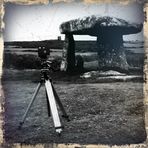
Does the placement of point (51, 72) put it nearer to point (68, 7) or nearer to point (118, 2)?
point (68, 7)

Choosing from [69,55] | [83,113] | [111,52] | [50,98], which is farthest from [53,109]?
[111,52]

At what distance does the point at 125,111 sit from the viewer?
9.15ft

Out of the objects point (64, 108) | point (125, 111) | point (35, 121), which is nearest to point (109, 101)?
point (125, 111)

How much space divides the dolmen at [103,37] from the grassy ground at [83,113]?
5.3 inches

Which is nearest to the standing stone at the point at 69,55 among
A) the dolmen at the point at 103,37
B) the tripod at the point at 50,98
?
the dolmen at the point at 103,37

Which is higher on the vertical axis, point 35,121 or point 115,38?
point 115,38

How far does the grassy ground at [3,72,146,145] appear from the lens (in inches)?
109

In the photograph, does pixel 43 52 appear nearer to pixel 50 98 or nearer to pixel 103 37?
pixel 50 98

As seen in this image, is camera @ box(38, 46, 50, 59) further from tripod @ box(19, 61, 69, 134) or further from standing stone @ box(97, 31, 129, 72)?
standing stone @ box(97, 31, 129, 72)

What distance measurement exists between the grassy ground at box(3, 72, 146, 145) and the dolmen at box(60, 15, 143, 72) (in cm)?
13

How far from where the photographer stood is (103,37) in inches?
112

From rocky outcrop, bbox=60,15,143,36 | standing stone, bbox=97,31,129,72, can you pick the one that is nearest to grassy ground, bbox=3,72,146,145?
standing stone, bbox=97,31,129,72

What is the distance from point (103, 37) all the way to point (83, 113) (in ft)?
1.77

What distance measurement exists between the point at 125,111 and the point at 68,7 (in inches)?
Result: 31.7
